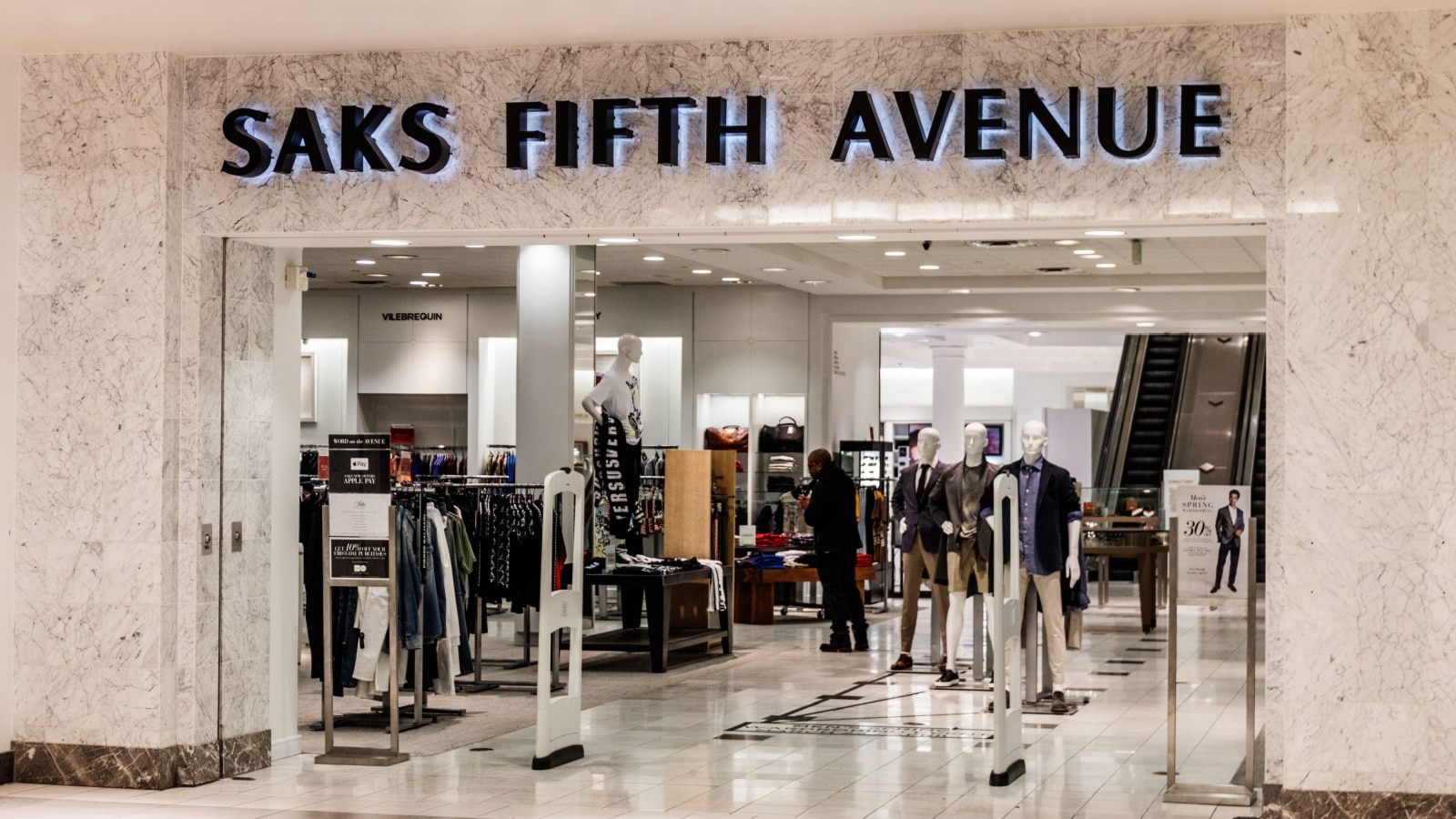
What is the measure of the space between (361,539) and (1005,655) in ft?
9.74

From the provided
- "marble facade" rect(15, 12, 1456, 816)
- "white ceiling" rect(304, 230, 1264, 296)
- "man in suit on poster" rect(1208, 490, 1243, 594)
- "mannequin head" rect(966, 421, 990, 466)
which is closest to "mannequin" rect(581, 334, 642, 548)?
"white ceiling" rect(304, 230, 1264, 296)

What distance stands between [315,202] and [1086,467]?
62.7 ft

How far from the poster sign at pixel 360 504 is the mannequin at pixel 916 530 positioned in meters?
3.83

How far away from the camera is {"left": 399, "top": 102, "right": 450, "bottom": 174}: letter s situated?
21.7 feet

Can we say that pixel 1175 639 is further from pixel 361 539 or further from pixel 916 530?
pixel 916 530

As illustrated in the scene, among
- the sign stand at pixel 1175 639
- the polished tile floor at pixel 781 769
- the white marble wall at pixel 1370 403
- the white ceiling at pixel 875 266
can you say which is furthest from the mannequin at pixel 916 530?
the white marble wall at pixel 1370 403

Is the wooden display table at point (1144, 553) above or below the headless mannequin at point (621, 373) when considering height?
below

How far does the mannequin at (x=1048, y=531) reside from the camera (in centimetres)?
879

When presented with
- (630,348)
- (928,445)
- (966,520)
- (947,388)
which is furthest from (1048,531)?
(947,388)

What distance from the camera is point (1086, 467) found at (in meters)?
24.5

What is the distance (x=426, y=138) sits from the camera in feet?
21.8

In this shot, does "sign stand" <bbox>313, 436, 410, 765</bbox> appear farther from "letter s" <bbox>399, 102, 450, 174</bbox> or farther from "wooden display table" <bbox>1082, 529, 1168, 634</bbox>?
"wooden display table" <bbox>1082, 529, 1168, 634</bbox>

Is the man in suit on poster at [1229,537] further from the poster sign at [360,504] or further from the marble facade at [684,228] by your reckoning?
the poster sign at [360,504]

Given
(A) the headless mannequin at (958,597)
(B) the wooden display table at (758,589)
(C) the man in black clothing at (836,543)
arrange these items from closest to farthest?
(A) the headless mannequin at (958,597), (C) the man in black clothing at (836,543), (B) the wooden display table at (758,589)
